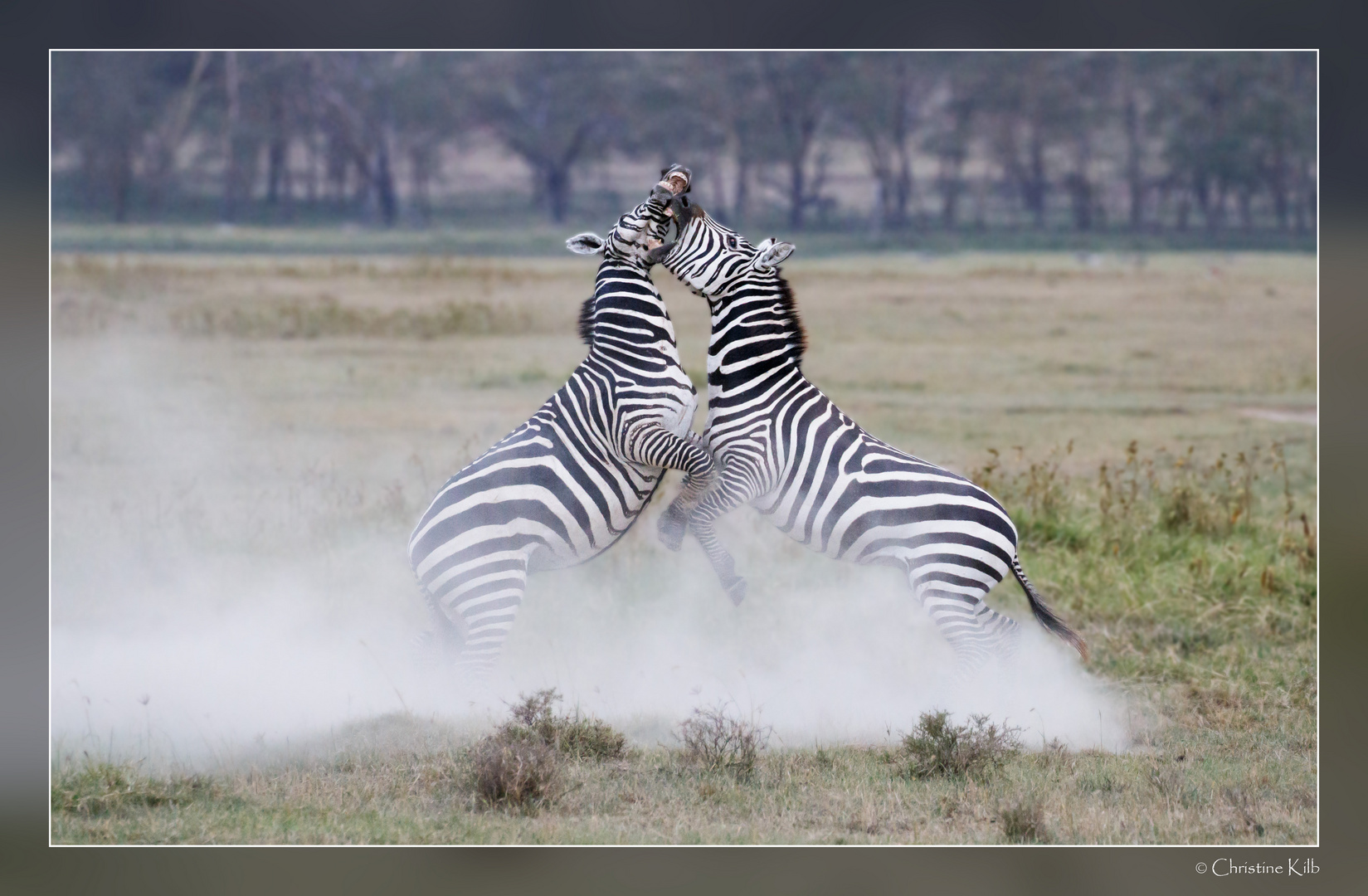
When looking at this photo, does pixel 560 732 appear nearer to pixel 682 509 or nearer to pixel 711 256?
pixel 682 509

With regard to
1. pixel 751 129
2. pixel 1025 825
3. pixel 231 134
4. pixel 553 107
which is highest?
pixel 553 107

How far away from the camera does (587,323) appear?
778 cm

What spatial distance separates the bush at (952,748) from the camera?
7199 millimetres

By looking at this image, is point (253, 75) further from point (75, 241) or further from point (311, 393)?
point (311, 393)

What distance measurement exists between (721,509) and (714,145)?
18390 millimetres

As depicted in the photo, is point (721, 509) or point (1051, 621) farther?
point (1051, 621)

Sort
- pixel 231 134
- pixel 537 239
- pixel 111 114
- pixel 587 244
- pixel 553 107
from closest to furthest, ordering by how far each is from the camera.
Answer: pixel 587 244
pixel 111 114
pixel 537 239
pixel 231 134
pixel 553 107

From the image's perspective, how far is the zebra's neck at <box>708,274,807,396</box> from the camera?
7527 millimetres

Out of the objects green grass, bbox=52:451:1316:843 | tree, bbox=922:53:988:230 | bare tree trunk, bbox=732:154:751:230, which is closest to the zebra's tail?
green grass, bbox=52:451:1316:843

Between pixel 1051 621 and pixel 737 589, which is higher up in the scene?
pixel 737 589

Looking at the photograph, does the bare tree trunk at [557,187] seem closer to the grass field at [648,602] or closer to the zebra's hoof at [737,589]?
the grass field at [648,602]

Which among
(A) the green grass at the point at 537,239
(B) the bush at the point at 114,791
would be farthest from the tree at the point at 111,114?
(B) the bush at the point at 114,791

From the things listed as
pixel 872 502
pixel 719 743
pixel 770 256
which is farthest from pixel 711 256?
pixel 719 743

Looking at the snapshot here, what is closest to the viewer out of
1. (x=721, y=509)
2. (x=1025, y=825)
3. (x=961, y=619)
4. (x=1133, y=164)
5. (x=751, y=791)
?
(x=1025, y=825)
